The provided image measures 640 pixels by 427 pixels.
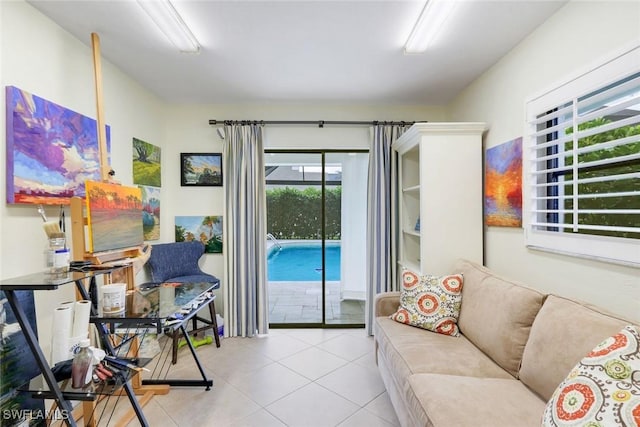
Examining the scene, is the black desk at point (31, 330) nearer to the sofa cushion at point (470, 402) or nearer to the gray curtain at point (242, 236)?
the sofa cushion at point (470, 402)

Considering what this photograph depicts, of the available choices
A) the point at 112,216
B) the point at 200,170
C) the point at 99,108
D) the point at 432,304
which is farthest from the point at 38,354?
the point at 200,170

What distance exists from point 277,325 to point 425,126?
8.98 feet

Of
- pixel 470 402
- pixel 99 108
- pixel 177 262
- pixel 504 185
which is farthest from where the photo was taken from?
pixel 177 262

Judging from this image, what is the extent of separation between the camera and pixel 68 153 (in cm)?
200

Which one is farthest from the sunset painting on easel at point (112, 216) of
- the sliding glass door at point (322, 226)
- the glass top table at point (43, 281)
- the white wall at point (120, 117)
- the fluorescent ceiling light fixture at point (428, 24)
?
the fluorescent ceiling light fixture at point (428, 24)

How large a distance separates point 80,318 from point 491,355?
2.37 metres

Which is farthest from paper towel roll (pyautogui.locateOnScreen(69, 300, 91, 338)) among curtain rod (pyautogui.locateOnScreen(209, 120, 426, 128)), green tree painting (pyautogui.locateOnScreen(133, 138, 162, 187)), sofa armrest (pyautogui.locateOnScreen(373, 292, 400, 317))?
curtain rod (pyautogui.locateOnScreen(209, 120, 426, 128))

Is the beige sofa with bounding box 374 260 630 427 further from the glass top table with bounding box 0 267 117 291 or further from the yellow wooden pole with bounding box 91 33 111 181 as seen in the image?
the yellow wooden pole with bounding box 91 33 111 181

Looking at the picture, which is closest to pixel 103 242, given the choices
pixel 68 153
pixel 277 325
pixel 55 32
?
pixel 68 153

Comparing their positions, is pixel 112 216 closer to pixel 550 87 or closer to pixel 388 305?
pixel 388 305

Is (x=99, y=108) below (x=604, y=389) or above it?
above

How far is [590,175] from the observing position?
5.82ft

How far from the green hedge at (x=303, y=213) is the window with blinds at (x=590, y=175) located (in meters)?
2.07

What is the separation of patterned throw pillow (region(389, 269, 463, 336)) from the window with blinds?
65 centimetres
